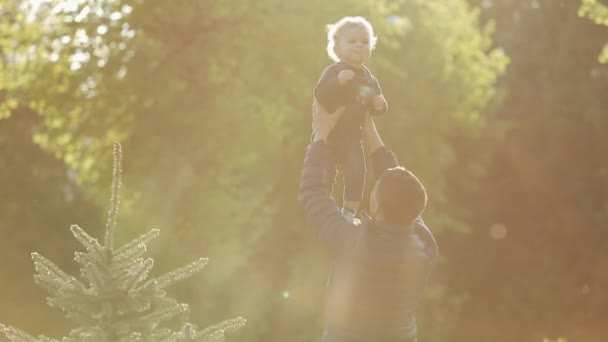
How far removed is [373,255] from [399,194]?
0.32 m

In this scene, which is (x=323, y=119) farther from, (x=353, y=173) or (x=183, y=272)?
(x=183, y=272)

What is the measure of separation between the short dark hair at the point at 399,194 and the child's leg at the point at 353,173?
636 millimetres

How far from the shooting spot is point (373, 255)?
415cm

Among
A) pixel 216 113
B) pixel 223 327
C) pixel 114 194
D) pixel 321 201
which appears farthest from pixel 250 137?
pixel 321 201

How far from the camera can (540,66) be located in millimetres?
28125

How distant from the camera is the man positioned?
Answer: 13.5 ft

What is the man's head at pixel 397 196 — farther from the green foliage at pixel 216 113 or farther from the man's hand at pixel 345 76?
the green foliage at pixel 216 113

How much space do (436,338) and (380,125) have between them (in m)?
6.24

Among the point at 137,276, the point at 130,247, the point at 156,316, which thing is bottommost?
the point at 156,316

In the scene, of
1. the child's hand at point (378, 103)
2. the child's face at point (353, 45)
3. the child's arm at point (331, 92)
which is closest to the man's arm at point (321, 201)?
the child's arm at point (331, 92)

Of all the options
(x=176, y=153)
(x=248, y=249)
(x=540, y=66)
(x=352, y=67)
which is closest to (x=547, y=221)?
(x=540, y=66)

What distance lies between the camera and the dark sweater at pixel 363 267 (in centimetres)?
416

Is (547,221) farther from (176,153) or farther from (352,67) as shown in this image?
(352,67)

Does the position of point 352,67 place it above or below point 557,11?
below
